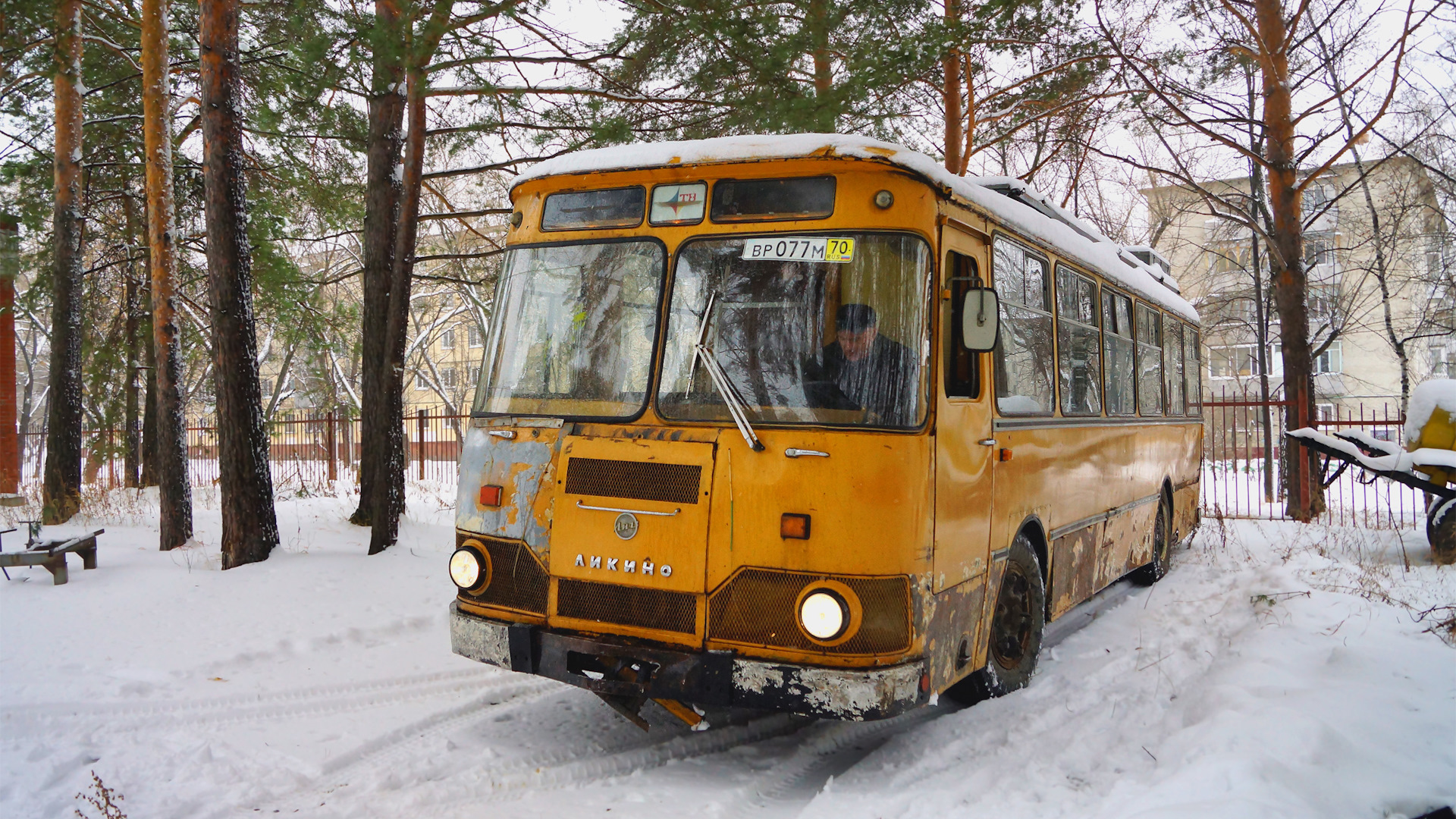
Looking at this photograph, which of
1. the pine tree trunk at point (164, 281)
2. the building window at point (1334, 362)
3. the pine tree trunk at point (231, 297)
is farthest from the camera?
the building window at point (1334, 362)

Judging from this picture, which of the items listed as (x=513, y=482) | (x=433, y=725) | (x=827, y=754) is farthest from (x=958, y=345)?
(x=433, y=725)

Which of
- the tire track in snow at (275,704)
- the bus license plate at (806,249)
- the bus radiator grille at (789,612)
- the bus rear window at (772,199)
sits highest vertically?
the bus rear window at (772,199)

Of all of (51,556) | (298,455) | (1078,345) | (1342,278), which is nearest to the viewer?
(1078,345)

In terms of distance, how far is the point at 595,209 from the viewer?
507 centimetres

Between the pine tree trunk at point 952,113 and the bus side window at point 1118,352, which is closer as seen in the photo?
the bus side window at point 1118,352

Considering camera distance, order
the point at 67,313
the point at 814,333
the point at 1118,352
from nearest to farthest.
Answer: the point at 814,333 → the point at 1118,352 → the point at 67,313

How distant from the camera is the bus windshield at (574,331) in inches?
190

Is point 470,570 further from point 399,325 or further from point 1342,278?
point 1342,278

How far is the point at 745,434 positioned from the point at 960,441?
116cm

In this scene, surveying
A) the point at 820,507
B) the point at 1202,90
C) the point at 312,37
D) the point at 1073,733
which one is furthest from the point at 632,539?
the point at 1202,90

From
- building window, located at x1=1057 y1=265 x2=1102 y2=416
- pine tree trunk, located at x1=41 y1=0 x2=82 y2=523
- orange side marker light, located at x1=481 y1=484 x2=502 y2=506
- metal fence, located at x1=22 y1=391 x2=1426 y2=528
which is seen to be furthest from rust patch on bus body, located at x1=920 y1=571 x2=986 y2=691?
pine tree trunk, located at x1=41 y1=0 x2=82 y2=523

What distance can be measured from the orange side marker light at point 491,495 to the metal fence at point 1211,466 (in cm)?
847

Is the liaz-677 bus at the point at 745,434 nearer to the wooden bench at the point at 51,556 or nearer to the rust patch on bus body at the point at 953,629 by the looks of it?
the rust patch on bus body at the point at 953,629

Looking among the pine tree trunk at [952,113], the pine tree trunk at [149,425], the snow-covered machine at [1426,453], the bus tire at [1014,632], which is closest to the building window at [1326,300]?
the pine tree trunk at [952,113]
